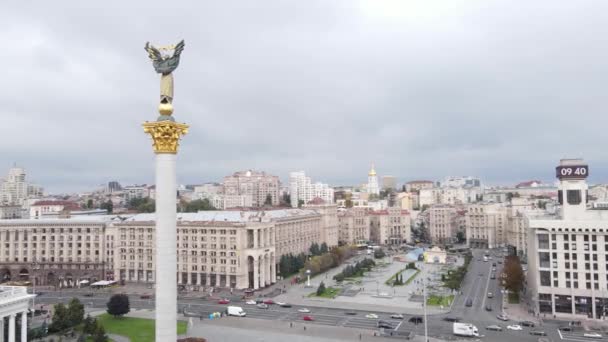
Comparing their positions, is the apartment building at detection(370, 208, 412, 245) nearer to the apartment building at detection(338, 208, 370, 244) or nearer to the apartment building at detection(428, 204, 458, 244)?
the apartment building at detection(338, 208, 370, 244)

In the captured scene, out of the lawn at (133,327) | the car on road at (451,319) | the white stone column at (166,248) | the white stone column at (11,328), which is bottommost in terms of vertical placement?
the car on road at (451,319)

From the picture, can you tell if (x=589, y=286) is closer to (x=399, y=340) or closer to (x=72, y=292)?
(x=399, y=340)

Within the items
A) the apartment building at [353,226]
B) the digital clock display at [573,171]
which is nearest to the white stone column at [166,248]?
the digital clock display at [573,171]

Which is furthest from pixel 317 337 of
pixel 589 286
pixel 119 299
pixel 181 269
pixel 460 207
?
pixel 460 207

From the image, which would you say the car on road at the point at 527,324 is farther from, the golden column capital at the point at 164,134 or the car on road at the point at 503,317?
the golden column capital at the point at 164,134

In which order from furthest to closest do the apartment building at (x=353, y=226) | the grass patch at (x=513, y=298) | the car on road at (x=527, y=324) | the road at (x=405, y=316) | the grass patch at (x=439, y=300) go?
the apartment building at (x=353, y=226), the grass patch at (x=513, y=298), the grass patch at (x=439, y=300), the car on road at (x=527, y=324), the road at (x=405, y=316)

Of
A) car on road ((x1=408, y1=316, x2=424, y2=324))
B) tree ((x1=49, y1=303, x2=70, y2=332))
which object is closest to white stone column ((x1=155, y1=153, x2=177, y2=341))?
tree ((x1=49, y1=303, x2=70, y2=332))

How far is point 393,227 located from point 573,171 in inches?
3858

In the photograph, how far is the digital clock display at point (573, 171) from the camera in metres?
66.2

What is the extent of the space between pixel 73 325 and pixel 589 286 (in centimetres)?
6451

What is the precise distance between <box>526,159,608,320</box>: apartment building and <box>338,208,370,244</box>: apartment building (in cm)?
8862

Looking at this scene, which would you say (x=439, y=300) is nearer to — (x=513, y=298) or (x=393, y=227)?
(x=513, y=298)

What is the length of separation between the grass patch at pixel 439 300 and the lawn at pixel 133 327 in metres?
36.4

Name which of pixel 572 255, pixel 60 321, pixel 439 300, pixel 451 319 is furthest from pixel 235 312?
pixel 572 255
